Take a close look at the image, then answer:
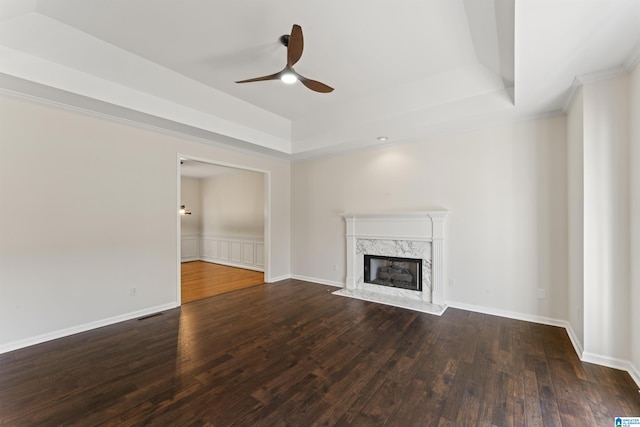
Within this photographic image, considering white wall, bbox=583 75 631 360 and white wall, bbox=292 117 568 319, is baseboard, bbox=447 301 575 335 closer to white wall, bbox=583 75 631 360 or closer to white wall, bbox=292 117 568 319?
white wall, bbox=292 117 568 319

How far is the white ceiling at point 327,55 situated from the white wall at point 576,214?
0.35 m

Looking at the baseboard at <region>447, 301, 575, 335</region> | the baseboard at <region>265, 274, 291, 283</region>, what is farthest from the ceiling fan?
the baseboard at <region>265, 274, 291, 283</region>

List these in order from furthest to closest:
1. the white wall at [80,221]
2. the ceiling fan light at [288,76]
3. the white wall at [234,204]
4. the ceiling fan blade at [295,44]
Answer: the white wall at [234,204]
the white wall at [80,221]
the ceiling fan light at [288,76]
the ceiling fan blade at [295,44]

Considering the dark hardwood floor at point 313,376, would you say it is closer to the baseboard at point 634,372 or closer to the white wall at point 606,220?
the baseboard at point 634,372

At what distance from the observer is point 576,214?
2885mm

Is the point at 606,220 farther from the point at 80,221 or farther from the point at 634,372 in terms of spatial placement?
the point at 80,221

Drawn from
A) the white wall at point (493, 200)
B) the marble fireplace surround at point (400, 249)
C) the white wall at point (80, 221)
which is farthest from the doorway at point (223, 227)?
the white wall at point (493, 200)

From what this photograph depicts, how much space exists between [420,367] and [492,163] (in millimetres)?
2938

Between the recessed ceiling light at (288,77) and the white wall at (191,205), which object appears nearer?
the recessed ceiling light at (288,77)

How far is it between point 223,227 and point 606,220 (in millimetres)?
8089

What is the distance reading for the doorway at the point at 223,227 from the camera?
19.9 feet

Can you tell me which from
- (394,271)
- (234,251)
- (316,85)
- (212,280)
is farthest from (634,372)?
(234,251)

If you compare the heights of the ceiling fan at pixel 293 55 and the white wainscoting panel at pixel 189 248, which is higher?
the ceiling fan at pixel 293 55

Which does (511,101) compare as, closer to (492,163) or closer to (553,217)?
(492,163)
